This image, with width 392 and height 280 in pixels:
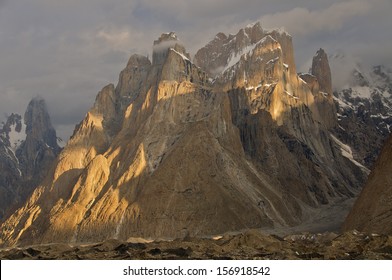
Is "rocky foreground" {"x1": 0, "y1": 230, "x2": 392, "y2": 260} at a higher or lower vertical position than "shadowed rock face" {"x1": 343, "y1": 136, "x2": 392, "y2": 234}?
lower

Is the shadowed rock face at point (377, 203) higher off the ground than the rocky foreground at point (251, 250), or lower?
higher

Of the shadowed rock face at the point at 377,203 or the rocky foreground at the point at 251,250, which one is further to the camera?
the shadowed rock face at the point at 377,203

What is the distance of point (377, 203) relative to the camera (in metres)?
136

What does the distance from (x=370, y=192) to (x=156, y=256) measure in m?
55.6

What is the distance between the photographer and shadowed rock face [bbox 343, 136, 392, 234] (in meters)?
130

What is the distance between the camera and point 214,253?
4218 inches

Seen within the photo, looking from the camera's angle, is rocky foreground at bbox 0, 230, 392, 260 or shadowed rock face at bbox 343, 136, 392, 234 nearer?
rocky foreground at bbox 0, 230, 392, 260

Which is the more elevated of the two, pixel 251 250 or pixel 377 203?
pixel 377 203

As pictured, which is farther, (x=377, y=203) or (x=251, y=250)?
(x=377, y=203)

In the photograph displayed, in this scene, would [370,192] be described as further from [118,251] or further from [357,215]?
[118,251]

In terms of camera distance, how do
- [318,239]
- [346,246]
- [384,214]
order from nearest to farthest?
1. [346,246]
2. [384,214]
3. [318,239]

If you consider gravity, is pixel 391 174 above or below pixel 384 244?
above

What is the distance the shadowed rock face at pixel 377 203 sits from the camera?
130m
